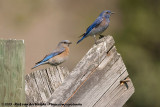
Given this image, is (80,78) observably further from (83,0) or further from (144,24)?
(83,0)

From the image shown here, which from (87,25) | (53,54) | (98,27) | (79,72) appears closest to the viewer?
(79,72)

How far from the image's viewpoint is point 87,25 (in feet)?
38.6

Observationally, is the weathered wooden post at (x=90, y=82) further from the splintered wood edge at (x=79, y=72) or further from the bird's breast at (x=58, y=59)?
the bird's breast at (x=58, y=59)

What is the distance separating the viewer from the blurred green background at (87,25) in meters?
9.16

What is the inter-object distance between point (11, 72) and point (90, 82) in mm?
660

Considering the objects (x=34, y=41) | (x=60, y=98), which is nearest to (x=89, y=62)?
(x=60, y=98)

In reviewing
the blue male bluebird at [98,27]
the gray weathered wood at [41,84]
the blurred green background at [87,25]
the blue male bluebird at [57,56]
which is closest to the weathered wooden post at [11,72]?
the gray weathered wood at [41,84]

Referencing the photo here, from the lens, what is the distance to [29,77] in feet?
9.96

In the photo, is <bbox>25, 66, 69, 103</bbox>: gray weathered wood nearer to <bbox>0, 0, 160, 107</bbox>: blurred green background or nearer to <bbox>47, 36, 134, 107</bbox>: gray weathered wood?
<bbox>47, 36, 134, 107</bbox>: gray weathered wood

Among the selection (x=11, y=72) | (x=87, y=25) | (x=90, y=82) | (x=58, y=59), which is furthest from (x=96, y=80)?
(x=87, y=25)

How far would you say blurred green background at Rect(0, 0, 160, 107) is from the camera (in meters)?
9.16

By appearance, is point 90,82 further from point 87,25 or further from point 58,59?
point 87,25

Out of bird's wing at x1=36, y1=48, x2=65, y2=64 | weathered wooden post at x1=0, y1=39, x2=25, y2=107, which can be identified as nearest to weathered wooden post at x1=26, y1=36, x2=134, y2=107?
weathered wooden post at x1=0, y1=39, x2=25, y2=107

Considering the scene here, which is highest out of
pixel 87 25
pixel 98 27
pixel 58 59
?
pixel 87 25
